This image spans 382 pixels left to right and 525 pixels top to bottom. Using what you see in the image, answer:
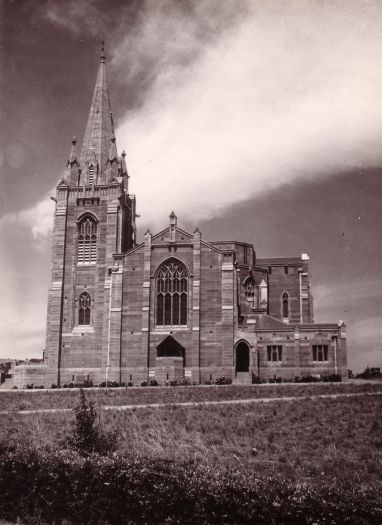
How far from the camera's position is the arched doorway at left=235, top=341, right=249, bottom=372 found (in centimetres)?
5266

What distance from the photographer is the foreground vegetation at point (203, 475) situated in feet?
33.5

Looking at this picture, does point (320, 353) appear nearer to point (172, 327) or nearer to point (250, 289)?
point (172, 327)

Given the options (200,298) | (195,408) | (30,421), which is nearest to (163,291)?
(200,298)

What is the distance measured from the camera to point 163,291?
2101 inches

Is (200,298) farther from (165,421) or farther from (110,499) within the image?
(110,499)

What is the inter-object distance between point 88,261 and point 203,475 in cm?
Answer: 4617

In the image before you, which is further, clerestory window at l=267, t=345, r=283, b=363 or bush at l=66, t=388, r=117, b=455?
clerestory window at l=267, t=345, r=283, b=363

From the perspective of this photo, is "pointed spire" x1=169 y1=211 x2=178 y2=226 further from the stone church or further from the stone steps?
the stone steps

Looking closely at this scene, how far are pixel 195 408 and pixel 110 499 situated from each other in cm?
1520

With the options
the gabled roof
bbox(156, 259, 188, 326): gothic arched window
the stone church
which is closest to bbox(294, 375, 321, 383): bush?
the stone church

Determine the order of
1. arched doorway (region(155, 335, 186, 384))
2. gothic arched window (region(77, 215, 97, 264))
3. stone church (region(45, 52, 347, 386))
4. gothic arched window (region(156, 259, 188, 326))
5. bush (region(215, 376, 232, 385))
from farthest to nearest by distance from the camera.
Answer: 1. gothic arched window (region(77, 215, 97, 264))
2. gothic arched window (region(156, 259, 188, 326))
3. stone church (region(45, 52, 347, 386))
4. arched doorway (region(155, 335, 186, 384))
5. bush (region(215, 376, 232, 385))

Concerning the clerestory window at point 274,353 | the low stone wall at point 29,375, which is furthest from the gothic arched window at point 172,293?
the low stone wall at point 29,375

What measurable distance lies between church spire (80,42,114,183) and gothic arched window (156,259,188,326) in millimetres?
12686

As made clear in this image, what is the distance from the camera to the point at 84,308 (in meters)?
55.1
